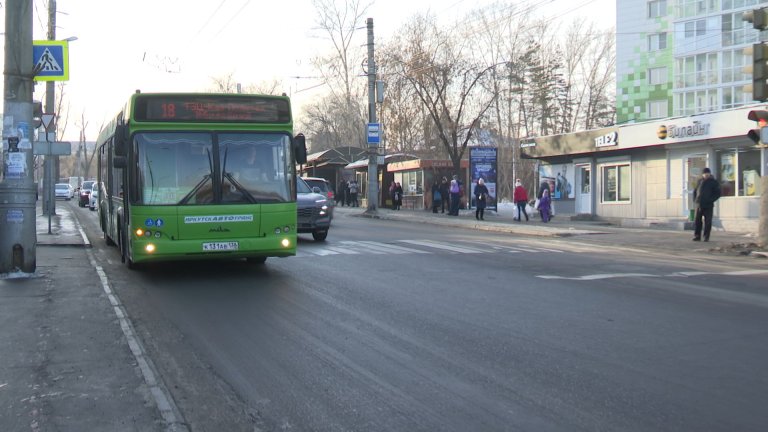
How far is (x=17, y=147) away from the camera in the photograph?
11641 mm

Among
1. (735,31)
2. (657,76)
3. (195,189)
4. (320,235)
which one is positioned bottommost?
(320,235)

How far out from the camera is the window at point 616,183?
28484 millimetres

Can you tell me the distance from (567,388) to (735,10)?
63.1 metres

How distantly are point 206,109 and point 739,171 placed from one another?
1852cm

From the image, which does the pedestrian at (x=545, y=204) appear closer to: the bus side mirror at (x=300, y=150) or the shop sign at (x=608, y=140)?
the shop sign at (x=608, y=140)

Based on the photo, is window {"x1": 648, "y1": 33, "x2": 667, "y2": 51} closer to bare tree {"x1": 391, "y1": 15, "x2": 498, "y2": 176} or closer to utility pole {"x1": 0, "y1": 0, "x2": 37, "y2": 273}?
bare tree {"x1": 391, "y1": 15, "x2": 498, "y2": 176}

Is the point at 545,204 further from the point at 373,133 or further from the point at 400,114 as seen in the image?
the point at 400,114

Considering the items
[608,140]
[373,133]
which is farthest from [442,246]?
[373,133]

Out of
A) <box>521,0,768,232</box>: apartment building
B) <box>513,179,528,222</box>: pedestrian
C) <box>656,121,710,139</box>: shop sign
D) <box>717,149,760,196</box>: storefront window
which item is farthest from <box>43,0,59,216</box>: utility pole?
<box>717,149,760,196</box>: storefront window

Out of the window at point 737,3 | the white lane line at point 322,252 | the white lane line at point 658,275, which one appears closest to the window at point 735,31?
the window at point 737,3

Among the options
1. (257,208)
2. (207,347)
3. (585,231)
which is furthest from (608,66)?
(207,347)

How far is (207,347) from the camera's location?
7.00 m

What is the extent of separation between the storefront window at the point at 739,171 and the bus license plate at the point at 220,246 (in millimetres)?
17413

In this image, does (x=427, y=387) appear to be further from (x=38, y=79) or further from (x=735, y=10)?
(x=735, y=10)
